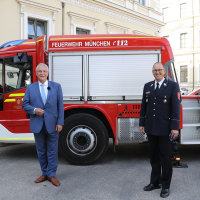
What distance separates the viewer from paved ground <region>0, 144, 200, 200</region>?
386 centimetres

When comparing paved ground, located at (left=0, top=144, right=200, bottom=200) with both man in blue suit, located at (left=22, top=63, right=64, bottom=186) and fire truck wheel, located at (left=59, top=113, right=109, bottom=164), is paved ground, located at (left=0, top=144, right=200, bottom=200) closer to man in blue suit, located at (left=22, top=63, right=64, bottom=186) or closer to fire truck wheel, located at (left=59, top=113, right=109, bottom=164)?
fire truck wheel, located at (left=59, top=113, right=109, bottom=164)

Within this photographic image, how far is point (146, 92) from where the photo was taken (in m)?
4.04

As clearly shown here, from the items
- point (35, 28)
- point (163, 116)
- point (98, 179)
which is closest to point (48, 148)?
point (98, 179)

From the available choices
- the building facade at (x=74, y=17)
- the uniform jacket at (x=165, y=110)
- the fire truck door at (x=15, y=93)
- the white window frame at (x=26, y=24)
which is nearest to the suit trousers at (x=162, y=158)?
the uniform jacket at (x=165, y=110)

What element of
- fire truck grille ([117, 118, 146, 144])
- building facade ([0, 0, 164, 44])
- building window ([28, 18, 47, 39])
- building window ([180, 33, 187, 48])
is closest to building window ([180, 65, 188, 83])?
building window ([180, 33, 187, 48])

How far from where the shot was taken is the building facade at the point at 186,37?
116ft

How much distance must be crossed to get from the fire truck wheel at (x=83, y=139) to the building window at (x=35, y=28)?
1002cm

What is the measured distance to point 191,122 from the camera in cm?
558

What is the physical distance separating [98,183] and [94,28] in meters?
13.9

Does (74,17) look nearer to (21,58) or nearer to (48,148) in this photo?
(21,58)

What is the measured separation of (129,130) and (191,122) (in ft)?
4.26

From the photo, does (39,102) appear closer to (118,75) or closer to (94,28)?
(118,75)

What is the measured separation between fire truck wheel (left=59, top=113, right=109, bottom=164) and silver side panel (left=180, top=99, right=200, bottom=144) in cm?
156

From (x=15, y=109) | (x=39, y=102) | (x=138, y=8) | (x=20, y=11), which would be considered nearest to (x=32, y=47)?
(x=15, y=109)
